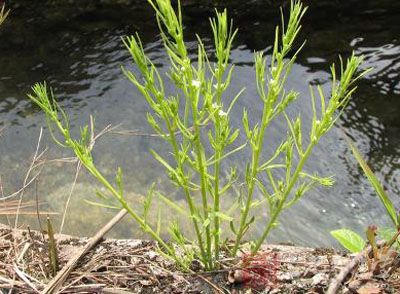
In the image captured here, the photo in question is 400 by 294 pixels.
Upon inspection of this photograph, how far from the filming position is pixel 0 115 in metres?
4.11

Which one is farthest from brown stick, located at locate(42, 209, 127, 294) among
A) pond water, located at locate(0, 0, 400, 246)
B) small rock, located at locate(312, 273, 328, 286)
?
pond water, located at locate(0, 0, 400, 246)

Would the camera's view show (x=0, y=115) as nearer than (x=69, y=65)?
Yes

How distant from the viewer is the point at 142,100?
4145mm

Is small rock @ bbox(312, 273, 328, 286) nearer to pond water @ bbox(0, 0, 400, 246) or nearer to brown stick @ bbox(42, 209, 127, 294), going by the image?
brown stick @ bbox(42, 209, 127, 294)

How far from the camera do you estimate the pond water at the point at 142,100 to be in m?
3.28

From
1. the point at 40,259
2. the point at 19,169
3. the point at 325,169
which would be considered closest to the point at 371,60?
the point at 325,169

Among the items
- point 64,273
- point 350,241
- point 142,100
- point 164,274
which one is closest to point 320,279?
point 350,241

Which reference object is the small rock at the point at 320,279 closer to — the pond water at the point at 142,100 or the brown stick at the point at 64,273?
the brown stick at the point at 64,273

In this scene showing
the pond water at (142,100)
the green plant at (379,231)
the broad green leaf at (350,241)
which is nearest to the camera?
the green plant at (379,231)

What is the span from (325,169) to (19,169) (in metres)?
2.04

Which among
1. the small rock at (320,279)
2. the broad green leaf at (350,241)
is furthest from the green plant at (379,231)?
the small rock at (320,279)

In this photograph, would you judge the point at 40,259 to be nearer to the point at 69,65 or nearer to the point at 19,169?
the point at 19,169

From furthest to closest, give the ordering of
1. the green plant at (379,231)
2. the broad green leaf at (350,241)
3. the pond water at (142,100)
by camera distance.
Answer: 1. the pond water at (142,100)
2. the broad green leaf at (350,241)
3. the green plant at (379,231)

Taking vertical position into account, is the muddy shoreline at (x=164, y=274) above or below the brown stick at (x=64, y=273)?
below
